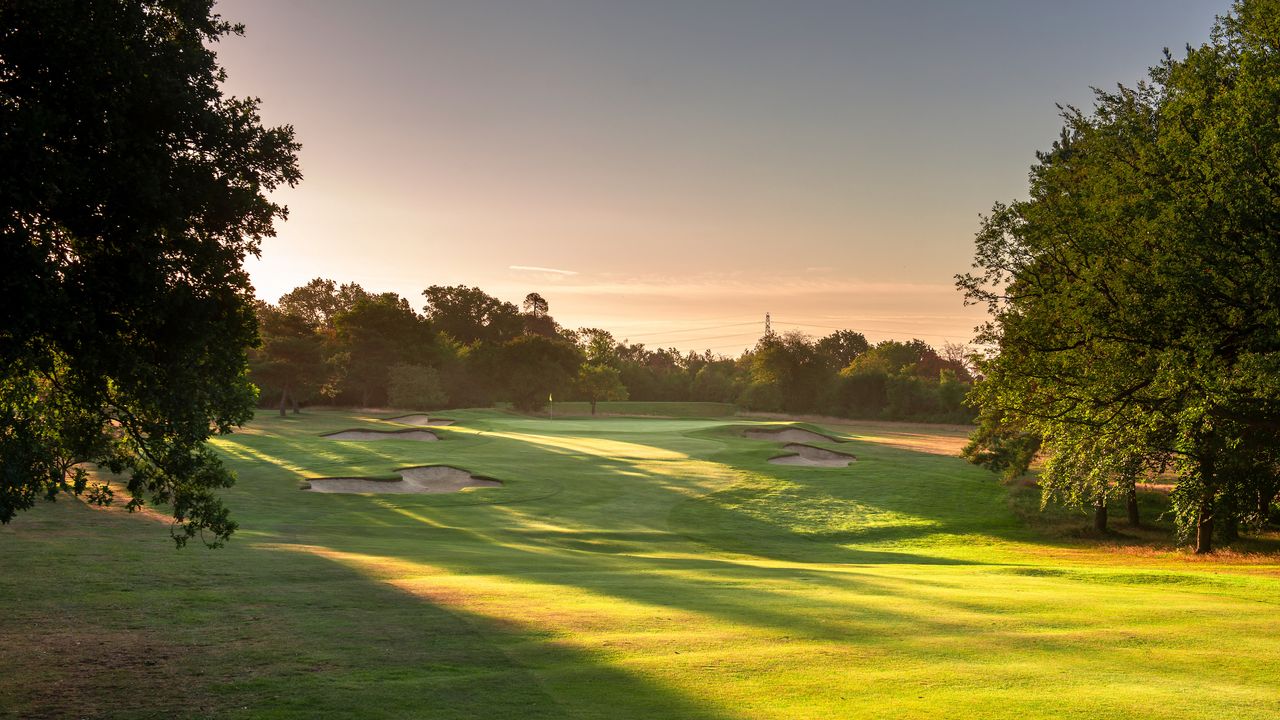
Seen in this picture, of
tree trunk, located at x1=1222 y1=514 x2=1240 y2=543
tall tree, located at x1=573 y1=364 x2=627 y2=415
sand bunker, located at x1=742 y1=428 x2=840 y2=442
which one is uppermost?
tall tree, located at x1=573 y1=364 x2=627 y2=415

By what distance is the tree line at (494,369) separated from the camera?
88.1 m

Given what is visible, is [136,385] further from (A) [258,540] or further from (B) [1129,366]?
(B) [1129,366]

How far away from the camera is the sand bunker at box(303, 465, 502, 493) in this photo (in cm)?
3394

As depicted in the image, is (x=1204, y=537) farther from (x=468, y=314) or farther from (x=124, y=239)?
(x=468, y=314)

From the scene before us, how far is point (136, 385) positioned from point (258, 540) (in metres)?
10.8

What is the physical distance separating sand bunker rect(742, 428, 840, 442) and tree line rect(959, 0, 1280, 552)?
37699 millimetres

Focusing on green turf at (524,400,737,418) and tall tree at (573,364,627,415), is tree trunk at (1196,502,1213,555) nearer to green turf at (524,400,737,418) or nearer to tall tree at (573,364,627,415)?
green turf at (524,400,737,418)

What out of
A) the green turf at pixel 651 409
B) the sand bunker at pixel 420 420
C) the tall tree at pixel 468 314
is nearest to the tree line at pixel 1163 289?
the sand bunker at pixel 420 420

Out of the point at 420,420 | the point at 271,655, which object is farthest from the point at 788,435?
the point at 271,655

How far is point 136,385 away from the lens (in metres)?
10.7

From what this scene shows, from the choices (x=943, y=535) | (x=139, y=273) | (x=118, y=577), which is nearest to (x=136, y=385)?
(x=139, y=273)

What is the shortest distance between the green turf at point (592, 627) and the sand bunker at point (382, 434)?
2873cm

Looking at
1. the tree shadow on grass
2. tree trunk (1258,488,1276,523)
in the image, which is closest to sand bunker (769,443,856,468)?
tree trunk (1258,488,1276,523)

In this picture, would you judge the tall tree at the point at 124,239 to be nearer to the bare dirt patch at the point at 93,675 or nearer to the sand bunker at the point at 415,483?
the bare dirt patch at the point at 93,675
